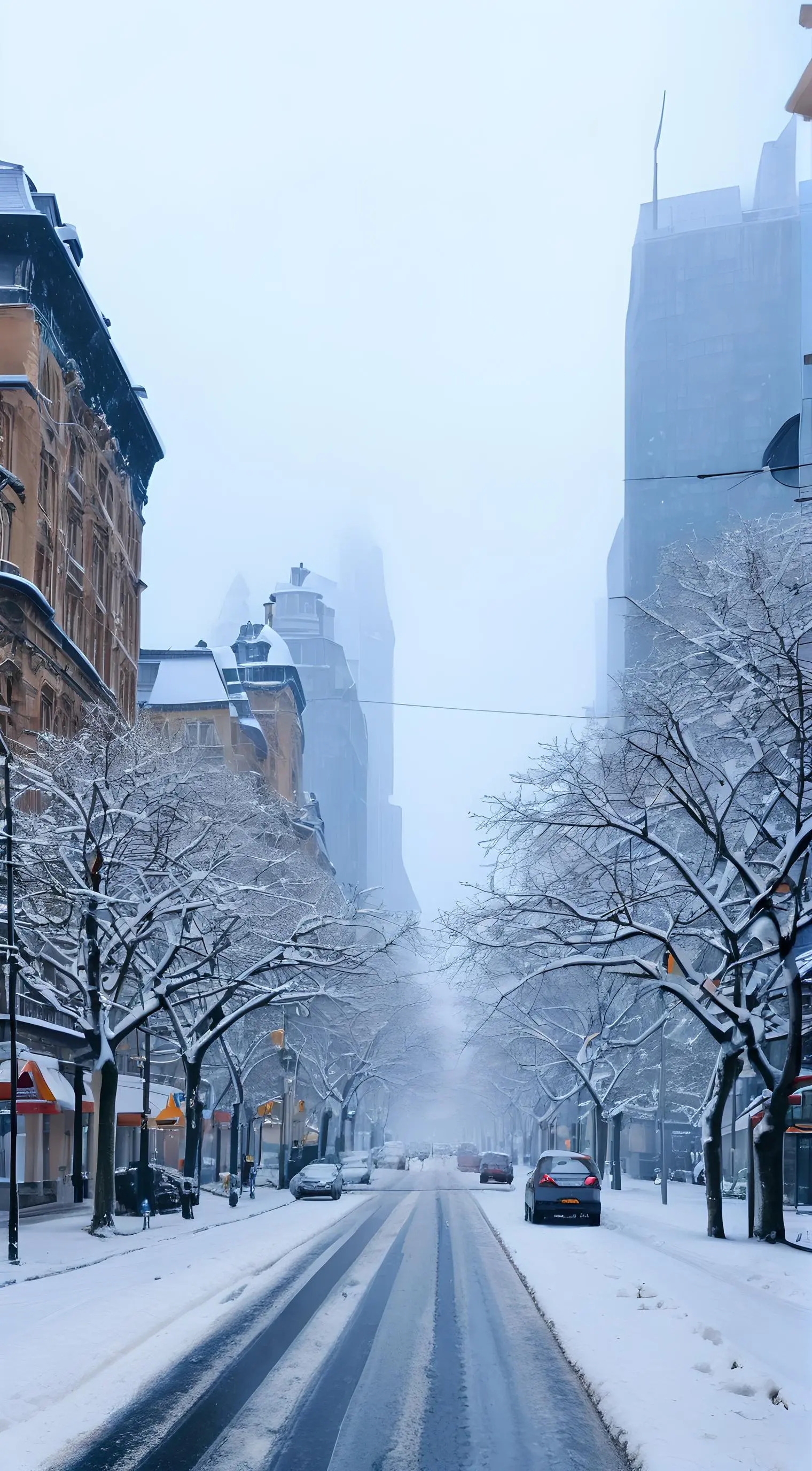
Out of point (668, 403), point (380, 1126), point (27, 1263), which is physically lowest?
point (380, 1126)

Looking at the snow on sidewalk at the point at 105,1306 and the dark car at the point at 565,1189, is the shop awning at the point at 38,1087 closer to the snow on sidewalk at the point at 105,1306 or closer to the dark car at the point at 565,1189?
the snow on sidewalk at the point at 105,1306

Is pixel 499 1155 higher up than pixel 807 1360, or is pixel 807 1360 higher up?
pixel 807 1360

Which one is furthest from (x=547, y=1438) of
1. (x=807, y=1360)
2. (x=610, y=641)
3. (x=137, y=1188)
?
(x=610, y=641)

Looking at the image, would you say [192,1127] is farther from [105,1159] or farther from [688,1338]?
[688,1338]

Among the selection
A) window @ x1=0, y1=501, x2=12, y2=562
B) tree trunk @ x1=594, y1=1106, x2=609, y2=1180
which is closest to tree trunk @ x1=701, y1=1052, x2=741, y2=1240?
window @ x1=0, y1=501, x2=12, y2=562

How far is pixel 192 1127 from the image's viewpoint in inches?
1684

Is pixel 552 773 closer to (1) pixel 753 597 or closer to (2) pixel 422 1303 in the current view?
(1) pixel 753 597

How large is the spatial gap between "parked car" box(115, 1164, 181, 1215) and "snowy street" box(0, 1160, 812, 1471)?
1208 centimetres

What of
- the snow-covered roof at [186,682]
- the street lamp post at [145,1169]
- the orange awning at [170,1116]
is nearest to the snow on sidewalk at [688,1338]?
the street lamp post at [145,1169]

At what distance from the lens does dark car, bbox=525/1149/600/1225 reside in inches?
1278

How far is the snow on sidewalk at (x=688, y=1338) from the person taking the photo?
375 inches

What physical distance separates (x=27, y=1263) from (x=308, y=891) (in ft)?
103

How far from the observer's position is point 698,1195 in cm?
5281

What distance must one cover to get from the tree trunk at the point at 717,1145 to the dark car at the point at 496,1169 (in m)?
41.6
